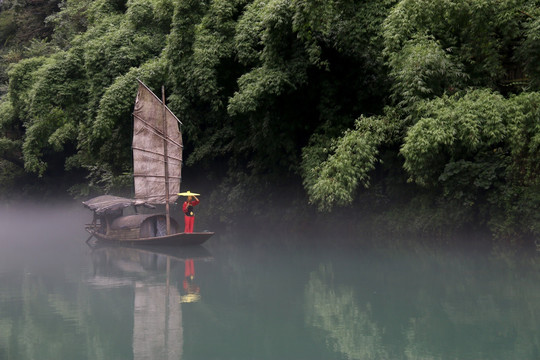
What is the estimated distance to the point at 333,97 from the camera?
11.9 metres

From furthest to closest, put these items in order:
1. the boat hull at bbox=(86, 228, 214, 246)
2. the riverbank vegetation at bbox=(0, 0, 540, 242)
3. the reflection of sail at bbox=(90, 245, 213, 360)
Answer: the boat hull at bbox=(86, 228, 214, 246)
the riverbank vegetation at bbox=(0, 0, 540, 242)
the reflection of sail at bbox=(90, 245, 213, 360)

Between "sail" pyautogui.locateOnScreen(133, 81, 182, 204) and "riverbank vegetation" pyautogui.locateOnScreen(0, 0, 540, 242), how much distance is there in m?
0.85

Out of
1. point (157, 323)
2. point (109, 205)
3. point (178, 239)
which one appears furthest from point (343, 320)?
point (109, 205)

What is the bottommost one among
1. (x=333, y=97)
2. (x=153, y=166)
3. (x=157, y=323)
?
(x=157, y=323)

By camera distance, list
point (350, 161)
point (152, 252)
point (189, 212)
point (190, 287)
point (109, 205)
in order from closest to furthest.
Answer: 1. point (190, 287)
2. point (350, 161)
3. point (152, 252)
4. point (189, 212)
5. point (109, 205)

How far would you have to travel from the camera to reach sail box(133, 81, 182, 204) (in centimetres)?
1219

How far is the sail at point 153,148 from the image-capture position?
12188 millimetres

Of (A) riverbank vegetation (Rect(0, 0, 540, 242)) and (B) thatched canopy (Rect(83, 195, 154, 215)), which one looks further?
(B) thatched canopy (Rect(83, 195, 154, 215))

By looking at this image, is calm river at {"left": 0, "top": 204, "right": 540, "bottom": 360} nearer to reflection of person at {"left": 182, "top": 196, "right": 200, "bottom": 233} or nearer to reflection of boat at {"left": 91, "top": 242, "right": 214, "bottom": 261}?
reflection of boat at {"left": 91, "top": 242, "right": 214, "bottom": 261}

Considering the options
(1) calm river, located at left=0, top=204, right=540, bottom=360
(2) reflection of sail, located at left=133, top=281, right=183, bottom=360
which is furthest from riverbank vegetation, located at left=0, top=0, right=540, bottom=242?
(2) reflection of sail, located at left=133, top=281, right=183, bottom=360

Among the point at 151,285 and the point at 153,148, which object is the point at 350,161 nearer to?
the point at 151,285

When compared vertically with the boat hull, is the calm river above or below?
below

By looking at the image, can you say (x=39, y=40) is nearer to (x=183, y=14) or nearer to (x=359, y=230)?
(x=183, y=14)

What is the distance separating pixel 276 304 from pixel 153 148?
20.2ft
